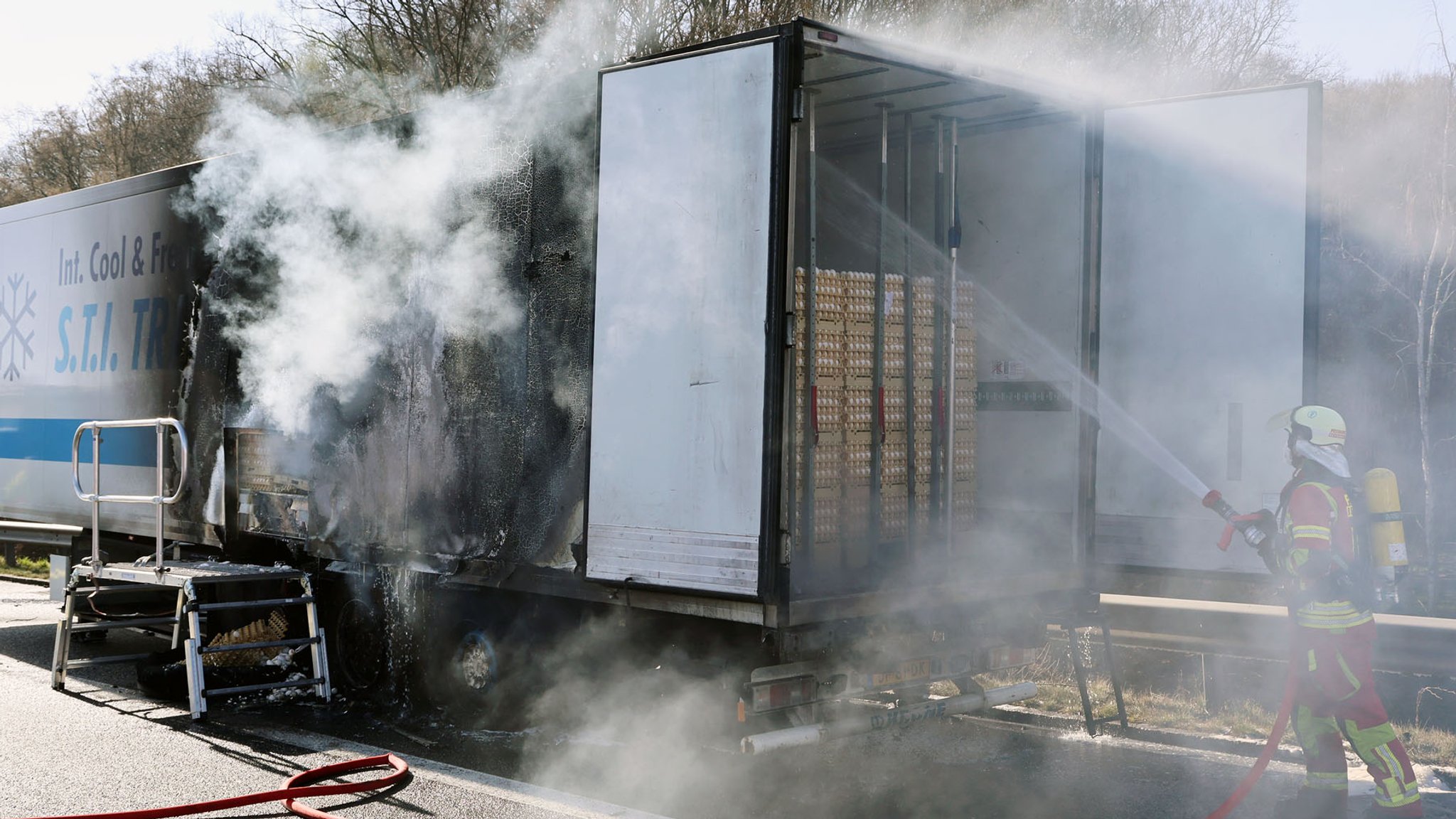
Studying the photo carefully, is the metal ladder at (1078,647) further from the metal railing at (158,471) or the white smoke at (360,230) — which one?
the metal railing at (158,471)

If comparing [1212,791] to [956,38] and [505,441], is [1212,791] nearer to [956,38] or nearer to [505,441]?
[505,441]

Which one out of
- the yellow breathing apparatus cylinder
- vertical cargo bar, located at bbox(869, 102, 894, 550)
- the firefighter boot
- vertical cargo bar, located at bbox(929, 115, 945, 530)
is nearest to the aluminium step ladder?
vertical cargo bar, located at bbox(869, 102, 894, 550)

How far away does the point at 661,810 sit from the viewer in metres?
5.45

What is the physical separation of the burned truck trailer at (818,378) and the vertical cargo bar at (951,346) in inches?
0.9

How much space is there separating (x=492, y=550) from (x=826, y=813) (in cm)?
213

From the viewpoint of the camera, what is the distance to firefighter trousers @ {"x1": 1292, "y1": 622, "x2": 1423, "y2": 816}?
17.4 feet

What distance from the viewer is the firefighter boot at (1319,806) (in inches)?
211

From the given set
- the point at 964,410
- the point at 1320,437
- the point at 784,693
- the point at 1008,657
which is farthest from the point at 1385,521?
the point at 784,693

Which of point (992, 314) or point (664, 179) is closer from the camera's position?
point (664, 179)

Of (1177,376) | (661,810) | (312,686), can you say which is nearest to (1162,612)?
(1177,376)

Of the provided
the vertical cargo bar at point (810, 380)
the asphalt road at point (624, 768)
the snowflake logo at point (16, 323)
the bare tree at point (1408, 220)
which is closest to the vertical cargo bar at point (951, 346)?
the vertical cargo bar at point (810, 380)

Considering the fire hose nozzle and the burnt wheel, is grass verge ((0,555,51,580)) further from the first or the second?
the fire hose nozzle

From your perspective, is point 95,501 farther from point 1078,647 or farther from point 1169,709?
point 1169,709

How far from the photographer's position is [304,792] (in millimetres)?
5453
